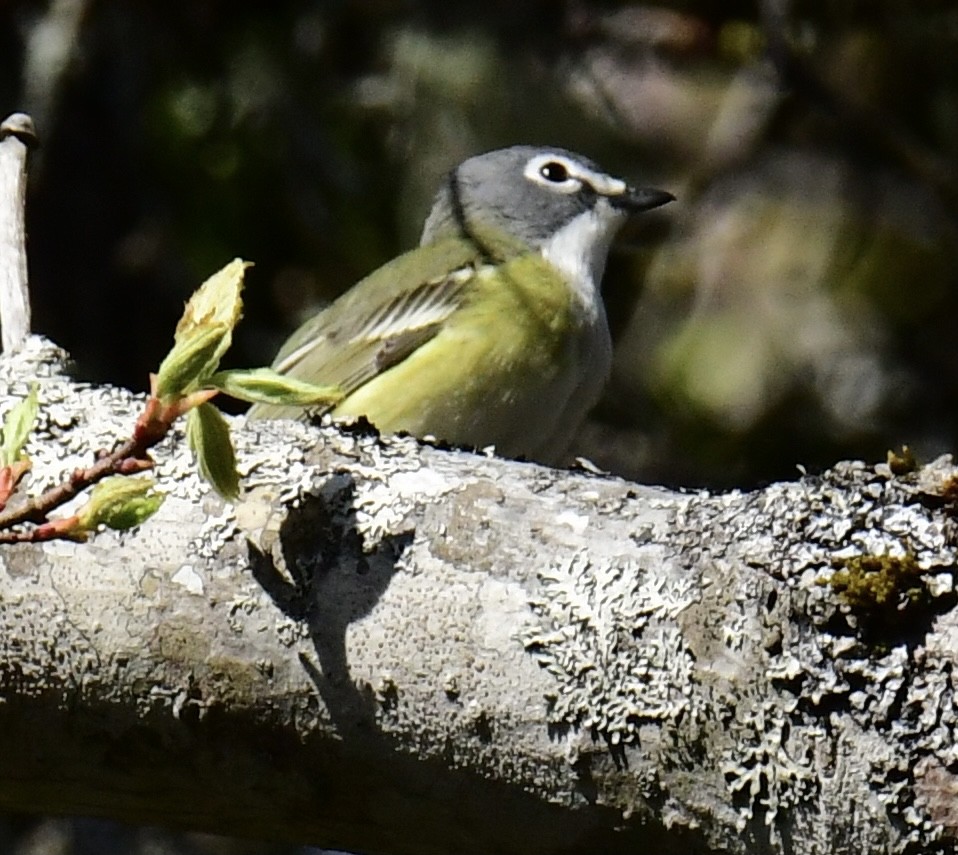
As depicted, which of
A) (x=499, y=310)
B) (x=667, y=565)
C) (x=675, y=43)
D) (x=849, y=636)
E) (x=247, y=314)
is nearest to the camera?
(x=849, y=636)

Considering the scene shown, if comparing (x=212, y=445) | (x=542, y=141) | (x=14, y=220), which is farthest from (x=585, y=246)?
(x=212, y=445)

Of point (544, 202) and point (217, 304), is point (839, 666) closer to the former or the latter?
point (217, 304)

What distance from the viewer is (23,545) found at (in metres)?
2.04

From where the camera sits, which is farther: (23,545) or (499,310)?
(499,310)

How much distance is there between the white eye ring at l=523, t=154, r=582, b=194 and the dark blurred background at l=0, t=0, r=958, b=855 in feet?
0.97

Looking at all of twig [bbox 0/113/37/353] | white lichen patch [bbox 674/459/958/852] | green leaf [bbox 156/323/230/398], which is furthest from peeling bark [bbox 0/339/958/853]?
twig [bbox 0/113/37/353]

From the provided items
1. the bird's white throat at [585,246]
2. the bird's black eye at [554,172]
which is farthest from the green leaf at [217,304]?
the bird's black eye at [554,172]

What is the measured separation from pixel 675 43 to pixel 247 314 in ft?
6.28

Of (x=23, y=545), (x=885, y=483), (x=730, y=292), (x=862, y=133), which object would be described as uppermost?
(x=885, y=483)

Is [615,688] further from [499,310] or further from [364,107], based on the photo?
[364,107]

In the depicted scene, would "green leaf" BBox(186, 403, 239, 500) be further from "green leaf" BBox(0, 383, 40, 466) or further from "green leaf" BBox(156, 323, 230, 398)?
"green leaf" BBox(0, 383, 40, 466)

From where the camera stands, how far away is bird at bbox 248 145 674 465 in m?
4.03

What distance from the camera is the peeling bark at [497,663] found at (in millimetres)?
1794

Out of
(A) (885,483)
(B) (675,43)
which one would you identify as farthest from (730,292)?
(A) (885,483)
